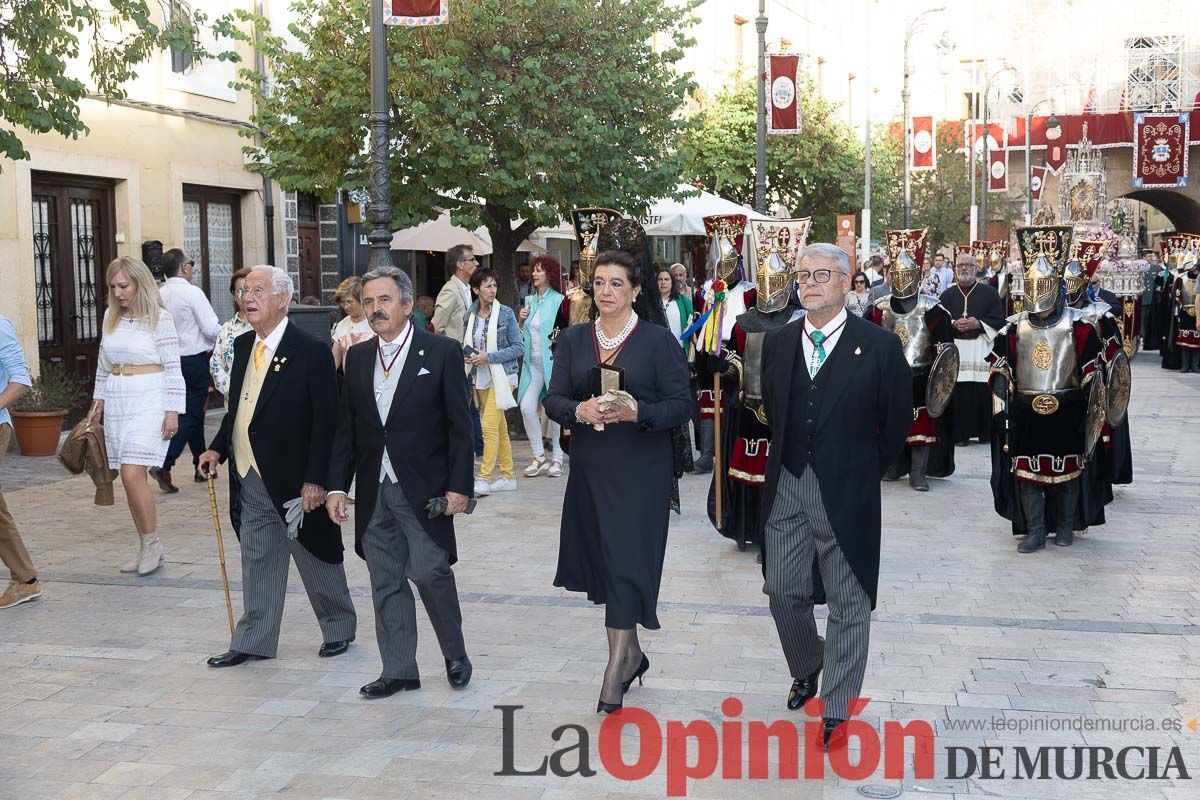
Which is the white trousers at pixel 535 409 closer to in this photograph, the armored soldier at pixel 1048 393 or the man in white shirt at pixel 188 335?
the man in white shirt at pixel 188 335

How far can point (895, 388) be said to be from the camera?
5.22m

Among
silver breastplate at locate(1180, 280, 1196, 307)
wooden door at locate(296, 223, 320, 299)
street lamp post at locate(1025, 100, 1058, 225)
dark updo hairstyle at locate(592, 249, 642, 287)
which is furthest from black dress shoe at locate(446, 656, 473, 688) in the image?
street lamp post at locate(1025, 100, 1058, 225)

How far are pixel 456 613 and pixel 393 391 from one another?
3.21 feet

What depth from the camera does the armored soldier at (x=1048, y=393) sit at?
882cm

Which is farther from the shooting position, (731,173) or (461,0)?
(731,173)

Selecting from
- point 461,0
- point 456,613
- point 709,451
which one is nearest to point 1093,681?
point 456,613

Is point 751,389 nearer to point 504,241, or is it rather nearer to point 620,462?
point 620,462

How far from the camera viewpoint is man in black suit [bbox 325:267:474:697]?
5.70 metres

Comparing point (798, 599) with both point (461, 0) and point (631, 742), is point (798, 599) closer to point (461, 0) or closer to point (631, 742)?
point (631, 742)

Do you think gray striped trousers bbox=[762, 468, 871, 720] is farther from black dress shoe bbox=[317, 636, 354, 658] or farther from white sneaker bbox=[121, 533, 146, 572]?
white sneaker bbox=[121, 533, 146, 572]

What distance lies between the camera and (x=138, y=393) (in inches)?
314

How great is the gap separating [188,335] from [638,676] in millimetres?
6444

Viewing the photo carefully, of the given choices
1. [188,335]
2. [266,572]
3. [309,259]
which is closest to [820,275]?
[266,572]

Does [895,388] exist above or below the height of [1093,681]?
above
